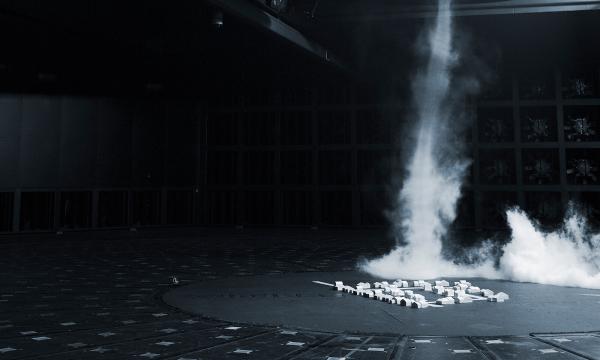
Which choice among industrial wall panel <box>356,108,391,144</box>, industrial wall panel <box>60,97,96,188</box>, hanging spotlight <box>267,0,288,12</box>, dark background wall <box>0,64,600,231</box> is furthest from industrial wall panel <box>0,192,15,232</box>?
industrial wall panel <box>356,108,391,144</box>

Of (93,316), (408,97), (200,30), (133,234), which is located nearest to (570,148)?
(408,97)

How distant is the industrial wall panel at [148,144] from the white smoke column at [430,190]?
1033 centimetres

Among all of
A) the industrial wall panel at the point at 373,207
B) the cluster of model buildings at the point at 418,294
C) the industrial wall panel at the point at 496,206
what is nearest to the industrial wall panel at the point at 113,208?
the industrial wall panel at the point at 373,207

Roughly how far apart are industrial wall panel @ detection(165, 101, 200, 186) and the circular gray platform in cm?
1357

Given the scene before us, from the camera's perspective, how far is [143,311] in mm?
Result: 6113

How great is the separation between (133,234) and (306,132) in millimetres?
8395

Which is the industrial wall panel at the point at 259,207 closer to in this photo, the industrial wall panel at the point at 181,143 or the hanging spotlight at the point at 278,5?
the industrial wall panel at the point at 181,143

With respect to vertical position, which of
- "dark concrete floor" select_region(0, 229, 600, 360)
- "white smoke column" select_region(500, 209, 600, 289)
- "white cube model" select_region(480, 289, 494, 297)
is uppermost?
"white smoke column" select_region(500, 209, 600, 289)

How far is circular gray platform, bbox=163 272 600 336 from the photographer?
5.25m

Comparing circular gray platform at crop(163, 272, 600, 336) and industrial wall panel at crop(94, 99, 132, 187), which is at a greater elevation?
industrial wall panel at crop(94, 99, 132, 187)

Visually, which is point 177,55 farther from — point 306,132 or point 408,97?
point 408,97

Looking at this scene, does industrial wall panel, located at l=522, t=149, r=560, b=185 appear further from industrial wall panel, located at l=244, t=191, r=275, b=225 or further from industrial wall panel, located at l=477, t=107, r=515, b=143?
industrial wall panel, located at l=244, t=191, r=275, b=225

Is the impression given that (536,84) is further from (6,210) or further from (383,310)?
(6,210)

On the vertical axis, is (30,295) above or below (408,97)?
below
